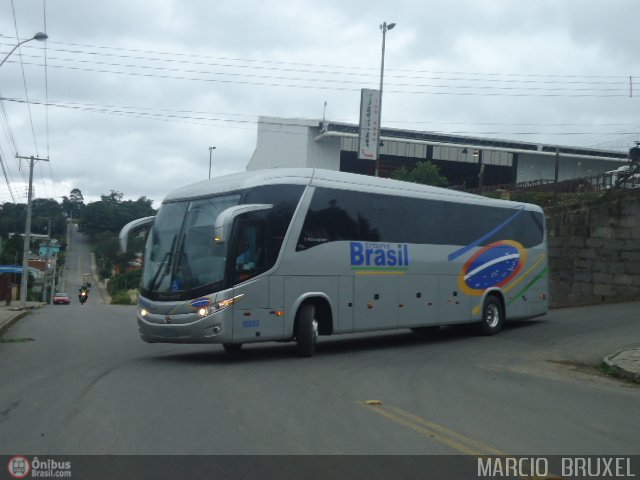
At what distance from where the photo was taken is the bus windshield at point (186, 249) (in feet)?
41.4

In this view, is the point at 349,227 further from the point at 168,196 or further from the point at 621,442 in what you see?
the point at 621,442

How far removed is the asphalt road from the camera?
23.5ft

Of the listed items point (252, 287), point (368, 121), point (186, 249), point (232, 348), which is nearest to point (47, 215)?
point (368, 121)

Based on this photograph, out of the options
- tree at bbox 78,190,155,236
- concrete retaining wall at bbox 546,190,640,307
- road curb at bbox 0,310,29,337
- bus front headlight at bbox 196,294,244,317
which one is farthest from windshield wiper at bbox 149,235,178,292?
tree at bbox 78,190,155,236

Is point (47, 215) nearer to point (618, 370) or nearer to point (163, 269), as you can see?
point (163, 269)

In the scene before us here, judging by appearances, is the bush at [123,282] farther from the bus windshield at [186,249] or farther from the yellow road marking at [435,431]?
the yellow road marking at [435,431]

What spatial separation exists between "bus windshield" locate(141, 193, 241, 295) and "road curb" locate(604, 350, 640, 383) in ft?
24.0

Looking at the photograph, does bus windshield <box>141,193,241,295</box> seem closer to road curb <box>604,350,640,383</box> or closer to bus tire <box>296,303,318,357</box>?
bus tire <box>296,303,318,357</box>

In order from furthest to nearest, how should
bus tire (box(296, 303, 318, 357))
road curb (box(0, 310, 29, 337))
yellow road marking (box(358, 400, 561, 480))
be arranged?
road curb (box(0, 310, 29, 337))
bus tire (box(296, 303, 318, 357))
yellow road marking (box(358, 400, 561, 480))

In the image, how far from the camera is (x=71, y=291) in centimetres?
8506

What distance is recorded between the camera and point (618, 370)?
1254 centimetres

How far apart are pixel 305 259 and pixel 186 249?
2.35 meters

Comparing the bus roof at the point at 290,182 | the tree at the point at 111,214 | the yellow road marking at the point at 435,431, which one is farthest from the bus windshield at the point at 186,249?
the tree at the point at 111,214

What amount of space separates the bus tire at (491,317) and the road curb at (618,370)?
472cm
